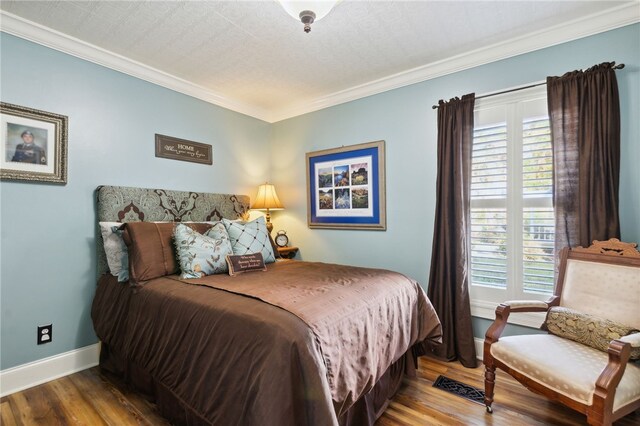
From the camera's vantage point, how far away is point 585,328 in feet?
5.73

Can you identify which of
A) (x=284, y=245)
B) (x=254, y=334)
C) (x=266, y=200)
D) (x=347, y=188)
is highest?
(x=347, y=188)

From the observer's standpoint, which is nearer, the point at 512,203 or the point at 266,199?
the point at 512,203

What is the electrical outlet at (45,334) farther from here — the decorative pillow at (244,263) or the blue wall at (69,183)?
the decorative pillow at (244,263)

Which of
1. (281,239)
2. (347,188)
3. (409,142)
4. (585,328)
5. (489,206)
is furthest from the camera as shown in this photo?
(281,239)

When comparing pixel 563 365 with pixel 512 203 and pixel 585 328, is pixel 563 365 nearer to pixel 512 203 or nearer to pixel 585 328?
pixel 585 328

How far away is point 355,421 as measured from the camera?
1.64m

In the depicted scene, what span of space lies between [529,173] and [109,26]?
11.0 ft

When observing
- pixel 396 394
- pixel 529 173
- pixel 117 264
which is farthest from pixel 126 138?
pixel 529 173

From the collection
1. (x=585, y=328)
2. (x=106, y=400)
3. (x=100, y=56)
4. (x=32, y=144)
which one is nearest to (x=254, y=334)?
(x=106, y=400)

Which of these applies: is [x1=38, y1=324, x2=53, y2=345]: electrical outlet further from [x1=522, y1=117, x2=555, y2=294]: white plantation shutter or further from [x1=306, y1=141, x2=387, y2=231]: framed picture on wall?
[x1=522, y1=117, x2=555, y2=294]: white plantation shutter

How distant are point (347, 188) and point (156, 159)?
1.94 metres

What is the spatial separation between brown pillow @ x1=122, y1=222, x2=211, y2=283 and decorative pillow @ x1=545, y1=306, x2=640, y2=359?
2.65 metres

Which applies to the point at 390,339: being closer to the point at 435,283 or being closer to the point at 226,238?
the point at 435,283

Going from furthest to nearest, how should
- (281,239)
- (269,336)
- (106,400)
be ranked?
1. (281,239)
2. (106,400)
3. (269,336)
